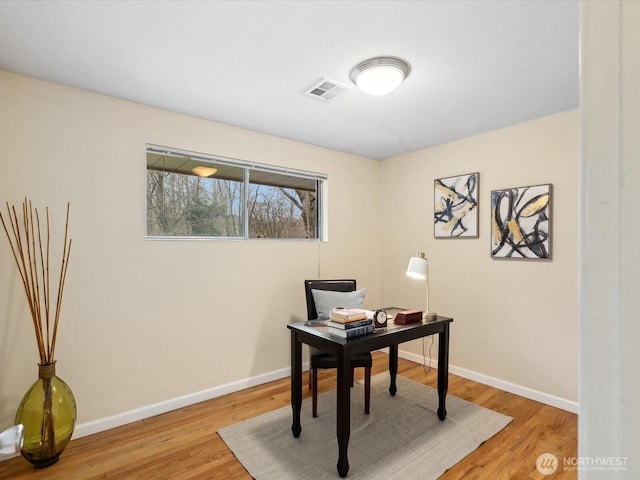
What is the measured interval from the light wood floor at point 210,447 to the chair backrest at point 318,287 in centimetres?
72

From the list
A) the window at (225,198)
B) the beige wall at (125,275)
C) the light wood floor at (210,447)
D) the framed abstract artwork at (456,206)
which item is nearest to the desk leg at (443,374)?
the light wood floor at (210,447)

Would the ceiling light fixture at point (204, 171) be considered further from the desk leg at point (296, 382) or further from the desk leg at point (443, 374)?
the desk leg at point (443, 374)

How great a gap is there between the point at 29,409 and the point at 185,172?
6.26ft

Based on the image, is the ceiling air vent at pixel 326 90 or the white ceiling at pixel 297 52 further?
the ceiling air vent at pixel 326 90

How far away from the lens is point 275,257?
338 cm

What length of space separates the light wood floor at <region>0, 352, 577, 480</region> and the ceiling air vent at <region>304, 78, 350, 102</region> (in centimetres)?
245

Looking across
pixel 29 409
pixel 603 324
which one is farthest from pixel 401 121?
pixel 29 409

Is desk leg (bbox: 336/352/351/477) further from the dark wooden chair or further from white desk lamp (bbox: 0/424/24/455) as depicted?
white desk lamp (bbox: 0/424/24/455)

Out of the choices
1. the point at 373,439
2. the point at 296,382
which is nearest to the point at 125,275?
the point at 296,382

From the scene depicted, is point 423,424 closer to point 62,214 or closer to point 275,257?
point 275,257

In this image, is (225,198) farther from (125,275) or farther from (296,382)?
(296,382)

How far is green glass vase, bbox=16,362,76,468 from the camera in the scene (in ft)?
6.54

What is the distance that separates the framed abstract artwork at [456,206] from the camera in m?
3.36

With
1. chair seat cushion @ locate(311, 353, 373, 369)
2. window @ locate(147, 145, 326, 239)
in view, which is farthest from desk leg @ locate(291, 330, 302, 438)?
window @ locate(147, 145, 326, 239)
